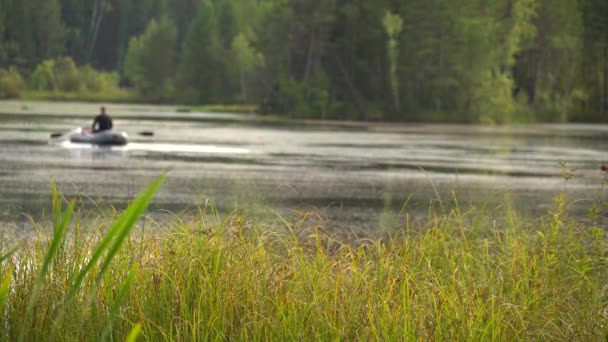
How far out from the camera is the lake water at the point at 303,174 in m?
18.3

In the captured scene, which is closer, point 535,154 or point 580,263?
point 580,263

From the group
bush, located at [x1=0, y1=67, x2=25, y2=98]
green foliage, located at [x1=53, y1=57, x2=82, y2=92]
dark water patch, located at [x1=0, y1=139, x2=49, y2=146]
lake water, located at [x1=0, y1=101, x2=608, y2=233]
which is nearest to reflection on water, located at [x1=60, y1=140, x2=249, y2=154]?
lake water, located at [x1=0, y1=101, x2=608, y2=233]

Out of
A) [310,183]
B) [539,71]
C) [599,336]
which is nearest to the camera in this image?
[599,336]

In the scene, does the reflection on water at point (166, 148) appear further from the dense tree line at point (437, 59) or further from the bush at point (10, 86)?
the bush at point (10, 86)

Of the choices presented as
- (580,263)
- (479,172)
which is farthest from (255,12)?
(580,263)

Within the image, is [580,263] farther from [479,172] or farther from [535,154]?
[535,154]

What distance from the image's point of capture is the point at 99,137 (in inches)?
1441

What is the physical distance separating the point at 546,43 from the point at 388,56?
18707 millimetres

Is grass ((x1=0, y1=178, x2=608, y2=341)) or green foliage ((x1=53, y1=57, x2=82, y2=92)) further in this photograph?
green foliage ((x1=53, y1=57, x2=82, y2=92))

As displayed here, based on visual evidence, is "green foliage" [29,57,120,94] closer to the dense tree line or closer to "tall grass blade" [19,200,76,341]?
the dense tree line

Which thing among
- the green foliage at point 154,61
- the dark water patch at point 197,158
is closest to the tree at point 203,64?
the green foliage at point 154,61

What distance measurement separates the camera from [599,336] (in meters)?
6.83

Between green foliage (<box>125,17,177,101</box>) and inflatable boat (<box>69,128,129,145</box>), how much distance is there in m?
119

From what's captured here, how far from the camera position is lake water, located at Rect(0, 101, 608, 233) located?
1834 cm
